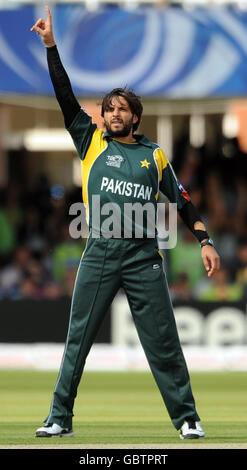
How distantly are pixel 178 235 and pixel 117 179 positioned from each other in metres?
9.79

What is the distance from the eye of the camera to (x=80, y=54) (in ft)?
52.7

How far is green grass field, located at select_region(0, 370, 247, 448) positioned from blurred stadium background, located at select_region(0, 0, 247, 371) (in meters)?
1.06

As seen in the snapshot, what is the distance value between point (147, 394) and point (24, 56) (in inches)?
255

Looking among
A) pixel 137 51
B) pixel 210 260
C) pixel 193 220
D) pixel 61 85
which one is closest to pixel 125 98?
pixel 61 85

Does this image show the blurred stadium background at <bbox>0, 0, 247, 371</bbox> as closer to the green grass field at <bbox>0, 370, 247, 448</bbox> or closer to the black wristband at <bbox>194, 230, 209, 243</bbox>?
the green grass field at <bbox>0, 370, 247, 448</bbox>

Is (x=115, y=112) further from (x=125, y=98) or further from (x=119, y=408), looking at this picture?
(x=119, y=408)

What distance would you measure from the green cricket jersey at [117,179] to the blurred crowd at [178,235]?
8.21 metres

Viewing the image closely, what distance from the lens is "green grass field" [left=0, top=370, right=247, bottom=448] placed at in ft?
22.7

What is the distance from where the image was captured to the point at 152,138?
1867cm

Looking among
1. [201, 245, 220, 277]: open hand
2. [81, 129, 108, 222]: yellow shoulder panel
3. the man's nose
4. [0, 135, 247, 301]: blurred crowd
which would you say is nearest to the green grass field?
[201, 245, 220, 277]: open hand

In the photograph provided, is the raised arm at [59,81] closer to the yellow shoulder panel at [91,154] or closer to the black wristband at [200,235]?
the yellow shoulder panel at [91,154]
